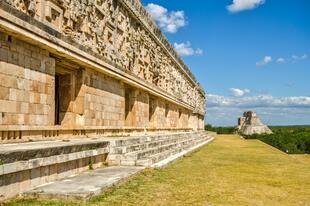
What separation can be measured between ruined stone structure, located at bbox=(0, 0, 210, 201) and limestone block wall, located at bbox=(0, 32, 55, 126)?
0.05 feet

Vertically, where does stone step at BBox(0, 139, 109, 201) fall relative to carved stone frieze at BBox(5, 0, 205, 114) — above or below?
below

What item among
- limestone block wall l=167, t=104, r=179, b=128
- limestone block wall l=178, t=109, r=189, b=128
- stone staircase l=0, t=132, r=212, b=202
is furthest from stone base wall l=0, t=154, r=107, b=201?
limestone block wall l=178, t=109, r=189, b=128

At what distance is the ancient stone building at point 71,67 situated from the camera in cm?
543

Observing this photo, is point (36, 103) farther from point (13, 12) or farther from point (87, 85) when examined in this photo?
point (87, 85)

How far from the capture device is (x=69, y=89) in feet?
26.4

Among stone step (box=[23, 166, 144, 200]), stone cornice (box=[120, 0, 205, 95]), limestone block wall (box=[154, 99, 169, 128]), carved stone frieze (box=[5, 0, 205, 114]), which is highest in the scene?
stone cornice (box=[120, 0, 205, 95])

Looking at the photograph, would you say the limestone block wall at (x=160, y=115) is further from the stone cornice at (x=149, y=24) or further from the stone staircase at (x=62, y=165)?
the stone staircase at (x=62, y=165)

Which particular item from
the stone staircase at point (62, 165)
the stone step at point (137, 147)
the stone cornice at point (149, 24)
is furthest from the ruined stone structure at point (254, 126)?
the stone staircase at point (62, 165)

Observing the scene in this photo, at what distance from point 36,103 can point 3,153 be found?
2.45m

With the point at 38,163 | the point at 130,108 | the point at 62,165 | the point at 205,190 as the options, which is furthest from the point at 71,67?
the point at 130,108

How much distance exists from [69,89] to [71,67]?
527 mm

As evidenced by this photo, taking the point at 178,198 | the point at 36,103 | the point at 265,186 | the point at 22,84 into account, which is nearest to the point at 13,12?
the point at 22,84

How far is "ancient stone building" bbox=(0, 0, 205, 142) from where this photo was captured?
5430 mm

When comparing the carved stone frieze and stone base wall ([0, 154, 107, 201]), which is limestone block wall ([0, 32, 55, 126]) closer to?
the carved stone frieze
